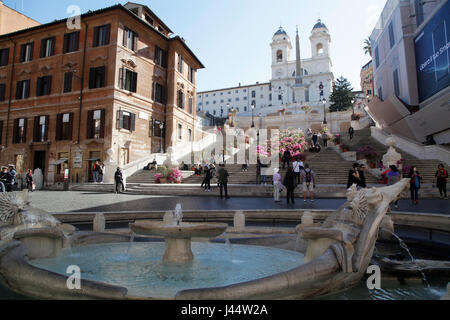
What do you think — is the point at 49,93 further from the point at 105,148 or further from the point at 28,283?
the point at 28,283

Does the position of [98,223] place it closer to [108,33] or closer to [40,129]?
[108,33]

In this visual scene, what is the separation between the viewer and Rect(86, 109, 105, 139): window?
926 inches

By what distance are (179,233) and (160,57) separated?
28.8 metres

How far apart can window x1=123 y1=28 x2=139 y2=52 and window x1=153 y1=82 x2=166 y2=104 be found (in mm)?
3983

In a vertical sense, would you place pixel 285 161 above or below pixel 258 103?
below

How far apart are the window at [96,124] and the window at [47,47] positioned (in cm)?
864

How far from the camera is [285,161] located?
17.9 metres

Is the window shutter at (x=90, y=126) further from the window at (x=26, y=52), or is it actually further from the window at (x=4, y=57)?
the window at (x=4, y=57)

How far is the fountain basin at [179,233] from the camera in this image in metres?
3.36

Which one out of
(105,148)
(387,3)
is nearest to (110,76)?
(105,148)

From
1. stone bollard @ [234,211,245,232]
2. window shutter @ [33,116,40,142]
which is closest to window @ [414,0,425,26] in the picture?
stone bollard @ [234,211,245,232]

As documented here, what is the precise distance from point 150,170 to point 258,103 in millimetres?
71305

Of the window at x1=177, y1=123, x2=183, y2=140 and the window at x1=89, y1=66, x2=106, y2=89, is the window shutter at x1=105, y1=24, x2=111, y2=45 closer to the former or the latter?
the window at x1=89, y1=66, x2=106, y2=89

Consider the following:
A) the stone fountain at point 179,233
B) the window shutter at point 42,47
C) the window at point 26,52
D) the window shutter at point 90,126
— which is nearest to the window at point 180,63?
the window shutter at point 90,126
